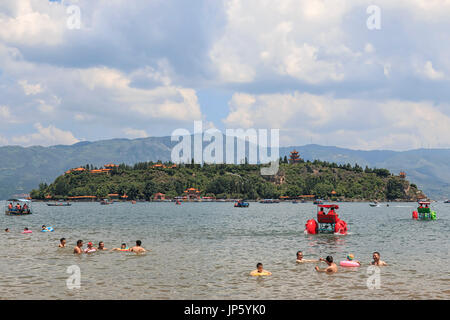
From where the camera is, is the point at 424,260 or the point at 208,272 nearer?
the point at 208,272

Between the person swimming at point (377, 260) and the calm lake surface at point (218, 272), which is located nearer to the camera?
the calm lake surface at point (218, 272)

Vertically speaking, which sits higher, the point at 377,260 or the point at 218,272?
the point at 377,260

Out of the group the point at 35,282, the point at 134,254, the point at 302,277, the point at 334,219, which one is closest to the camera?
the point at 35,282

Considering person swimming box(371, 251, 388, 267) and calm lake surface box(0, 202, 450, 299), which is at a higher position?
person swimming box(371, 251, 388, 267)

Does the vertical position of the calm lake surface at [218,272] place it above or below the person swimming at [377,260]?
below

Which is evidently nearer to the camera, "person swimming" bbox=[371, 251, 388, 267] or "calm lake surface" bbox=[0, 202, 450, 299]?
"calm lake surface" bbox=[0, 202, 450, 299]

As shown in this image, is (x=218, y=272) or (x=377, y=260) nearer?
(x=218, y=272)

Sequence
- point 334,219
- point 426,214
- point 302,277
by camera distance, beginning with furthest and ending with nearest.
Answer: point 426,214 → point 334,219 → point 302,277

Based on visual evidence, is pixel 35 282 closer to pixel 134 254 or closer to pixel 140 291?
pixel 140 291
